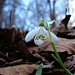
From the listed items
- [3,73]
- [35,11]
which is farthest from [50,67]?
[35,11]

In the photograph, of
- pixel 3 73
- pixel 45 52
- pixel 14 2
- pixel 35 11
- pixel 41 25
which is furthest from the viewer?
pixel 35 11

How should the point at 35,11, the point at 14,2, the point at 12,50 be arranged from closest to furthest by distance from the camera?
1. the point at 12,50
2. the point at 14,2
3. the point at 35,11

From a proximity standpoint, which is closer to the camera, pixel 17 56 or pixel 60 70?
pixel 60 70

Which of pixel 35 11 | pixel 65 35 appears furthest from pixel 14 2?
pixel 65 35

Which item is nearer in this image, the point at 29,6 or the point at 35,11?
the point at 29,6

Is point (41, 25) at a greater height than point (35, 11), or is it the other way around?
point (41, 25)

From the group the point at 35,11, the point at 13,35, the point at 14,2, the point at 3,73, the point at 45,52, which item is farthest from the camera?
the point at 35,11

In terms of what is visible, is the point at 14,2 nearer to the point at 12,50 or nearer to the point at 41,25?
the point at 12,50

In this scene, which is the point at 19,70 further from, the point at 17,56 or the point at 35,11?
the point at 35,11

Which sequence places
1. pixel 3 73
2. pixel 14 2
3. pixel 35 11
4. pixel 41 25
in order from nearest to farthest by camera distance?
pixel 41 25, pixel 3 73, pixel 14 2, pixel 35 11
